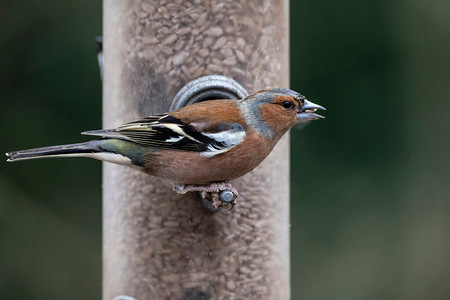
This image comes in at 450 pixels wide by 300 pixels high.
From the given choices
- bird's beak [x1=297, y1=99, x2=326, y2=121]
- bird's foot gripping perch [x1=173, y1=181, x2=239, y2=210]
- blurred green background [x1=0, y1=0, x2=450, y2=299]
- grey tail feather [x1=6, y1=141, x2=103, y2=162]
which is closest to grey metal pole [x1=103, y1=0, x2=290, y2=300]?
bird's foot gripping perch [x1=173, y1=181, x2=239, y2=210]

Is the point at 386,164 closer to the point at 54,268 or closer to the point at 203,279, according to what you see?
the point at 54,268

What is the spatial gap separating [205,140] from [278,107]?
48 cm

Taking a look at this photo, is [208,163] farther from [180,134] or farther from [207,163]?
[180,134]

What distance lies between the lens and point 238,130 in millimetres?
5031

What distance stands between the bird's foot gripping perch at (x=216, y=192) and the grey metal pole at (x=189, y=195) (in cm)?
30

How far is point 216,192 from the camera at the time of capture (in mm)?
5020

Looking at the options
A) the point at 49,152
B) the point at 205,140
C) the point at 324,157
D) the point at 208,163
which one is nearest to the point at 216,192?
the point at 208,163

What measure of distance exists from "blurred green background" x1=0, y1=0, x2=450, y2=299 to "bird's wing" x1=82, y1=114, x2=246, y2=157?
394 cm

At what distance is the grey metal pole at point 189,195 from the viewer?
17.7 ft

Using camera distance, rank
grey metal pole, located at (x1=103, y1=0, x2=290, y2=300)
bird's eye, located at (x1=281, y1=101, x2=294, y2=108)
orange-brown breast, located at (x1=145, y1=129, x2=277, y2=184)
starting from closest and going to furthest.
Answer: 1. orange-brown breast, located at (x1=145, y1=129, x2=277, y2=184)
2. bird's eye, located at (x1=281, y1=101, x2=294, y2=108)
3. grey metal pole, located at (x1=103, y1=0, x2=290, y2=300)

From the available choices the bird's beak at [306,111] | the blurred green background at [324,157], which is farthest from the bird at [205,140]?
the blurred green background at [324,157]

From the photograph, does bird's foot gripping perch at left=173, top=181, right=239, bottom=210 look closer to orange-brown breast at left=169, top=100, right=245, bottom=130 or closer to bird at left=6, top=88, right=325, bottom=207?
bird at left=6, top=88, right=325, bottom=207

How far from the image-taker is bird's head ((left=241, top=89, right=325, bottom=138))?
5.07 meters

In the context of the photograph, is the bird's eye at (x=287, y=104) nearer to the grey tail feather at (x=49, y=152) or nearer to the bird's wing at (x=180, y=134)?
the bird's wing at (x=180, y=134)
